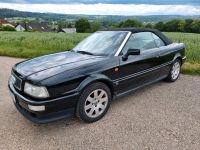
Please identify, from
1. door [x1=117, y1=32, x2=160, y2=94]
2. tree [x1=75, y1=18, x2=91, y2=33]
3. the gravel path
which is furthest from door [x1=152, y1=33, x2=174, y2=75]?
tree [x1=75, y1=18, x2=91, y2=33]

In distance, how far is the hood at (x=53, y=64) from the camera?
3.46m

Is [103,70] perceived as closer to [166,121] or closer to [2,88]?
[166,121]

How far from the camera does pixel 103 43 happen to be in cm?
443

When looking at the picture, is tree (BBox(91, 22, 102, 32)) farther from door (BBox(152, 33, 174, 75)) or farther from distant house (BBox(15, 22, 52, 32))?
door (BBox(152, 33, 174, 75))

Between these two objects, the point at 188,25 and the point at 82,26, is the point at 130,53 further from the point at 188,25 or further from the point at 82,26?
the point at 82,26

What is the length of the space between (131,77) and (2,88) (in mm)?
3086

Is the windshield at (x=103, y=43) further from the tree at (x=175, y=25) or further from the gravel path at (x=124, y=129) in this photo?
the tree at (x=175, y=25)

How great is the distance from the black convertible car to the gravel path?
29cm

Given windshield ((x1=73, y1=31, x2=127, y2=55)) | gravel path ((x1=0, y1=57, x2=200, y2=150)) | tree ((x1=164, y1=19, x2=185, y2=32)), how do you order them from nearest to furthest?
gravel path ((x1=0, y1=57, x2=200, y2=150)), windshield ((x1=73, y1=31, x2=127, y2=55)), tree ((x1=164, y1=19, x2=185, y2=32))

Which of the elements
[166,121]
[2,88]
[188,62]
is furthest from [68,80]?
[188,62]

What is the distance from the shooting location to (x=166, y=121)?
12.1ft

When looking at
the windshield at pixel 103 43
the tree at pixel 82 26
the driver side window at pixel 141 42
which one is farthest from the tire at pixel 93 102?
the tree at pixel 82 26

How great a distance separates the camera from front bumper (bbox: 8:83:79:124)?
3.16 m

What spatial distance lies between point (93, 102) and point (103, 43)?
132cm
